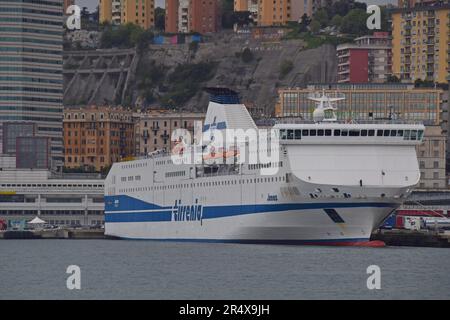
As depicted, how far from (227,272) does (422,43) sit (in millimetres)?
103961

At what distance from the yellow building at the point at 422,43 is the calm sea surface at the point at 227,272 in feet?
266

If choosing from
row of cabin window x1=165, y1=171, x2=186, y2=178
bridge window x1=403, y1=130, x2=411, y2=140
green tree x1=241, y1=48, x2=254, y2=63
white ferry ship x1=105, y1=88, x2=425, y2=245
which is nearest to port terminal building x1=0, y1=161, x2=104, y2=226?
row of cabin window x1=165, y1=171, x2=186, y2=178

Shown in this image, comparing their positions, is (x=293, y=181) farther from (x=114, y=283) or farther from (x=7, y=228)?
(x=7, y=228)

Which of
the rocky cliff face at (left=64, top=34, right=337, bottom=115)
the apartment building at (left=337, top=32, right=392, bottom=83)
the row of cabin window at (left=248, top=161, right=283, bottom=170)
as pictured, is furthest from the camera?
the rocky cliff face at (left=64, top=34, right=337, bottom=115)

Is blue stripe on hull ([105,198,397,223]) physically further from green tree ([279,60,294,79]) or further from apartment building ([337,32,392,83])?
green tree ([279,60,294,79])

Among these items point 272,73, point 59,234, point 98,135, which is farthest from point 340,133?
point 272,73

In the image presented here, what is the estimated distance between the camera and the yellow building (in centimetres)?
16950

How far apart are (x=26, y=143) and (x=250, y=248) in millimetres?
69852

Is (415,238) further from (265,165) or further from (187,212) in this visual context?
(187,212)

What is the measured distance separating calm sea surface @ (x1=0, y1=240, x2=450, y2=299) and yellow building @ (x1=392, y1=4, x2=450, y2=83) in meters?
81.2

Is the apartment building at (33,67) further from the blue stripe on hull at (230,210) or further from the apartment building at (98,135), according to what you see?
the blue stripe on hull at (230,210)

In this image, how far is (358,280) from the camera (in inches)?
2650

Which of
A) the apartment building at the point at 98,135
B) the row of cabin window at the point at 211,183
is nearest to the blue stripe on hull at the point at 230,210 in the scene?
the row of cabin window at the point at 211,183
